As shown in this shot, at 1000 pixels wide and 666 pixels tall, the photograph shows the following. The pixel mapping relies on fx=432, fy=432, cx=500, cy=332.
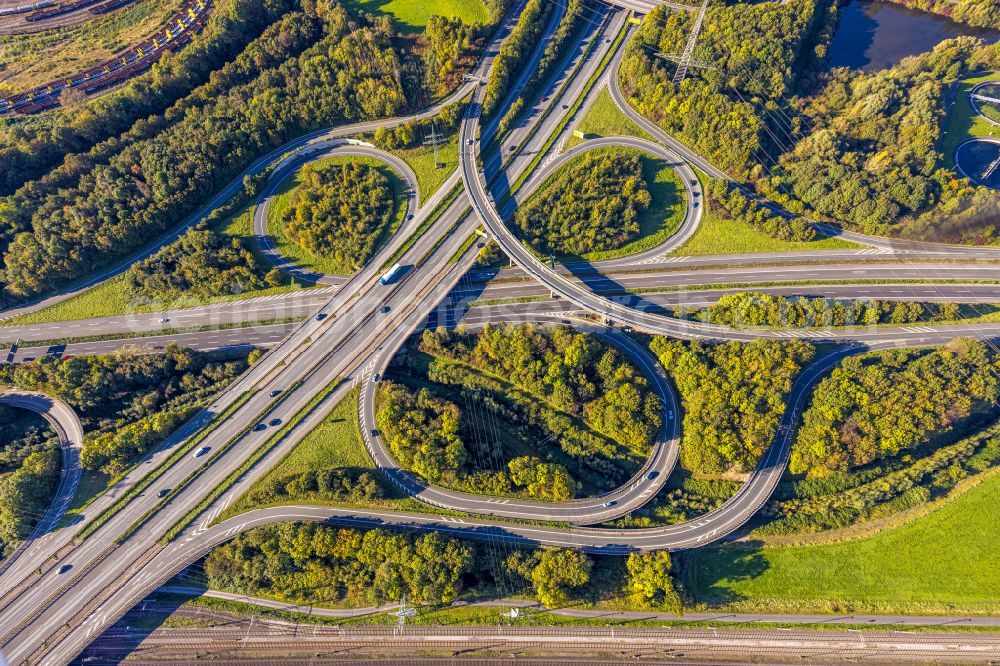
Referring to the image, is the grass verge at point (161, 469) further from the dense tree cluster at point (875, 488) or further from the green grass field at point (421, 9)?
the green grass field at point (421, 9)

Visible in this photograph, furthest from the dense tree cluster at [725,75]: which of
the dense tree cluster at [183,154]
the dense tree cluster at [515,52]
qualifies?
the dense tree cluster at [183,154]

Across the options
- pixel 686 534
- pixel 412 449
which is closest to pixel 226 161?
pixel 412 449

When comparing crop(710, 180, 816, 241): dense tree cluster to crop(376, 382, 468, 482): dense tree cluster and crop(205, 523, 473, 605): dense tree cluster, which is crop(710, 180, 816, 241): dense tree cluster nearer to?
crop(376, 382, 468, 482): dense tree cluster

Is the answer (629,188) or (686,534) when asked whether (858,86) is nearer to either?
(629,188)

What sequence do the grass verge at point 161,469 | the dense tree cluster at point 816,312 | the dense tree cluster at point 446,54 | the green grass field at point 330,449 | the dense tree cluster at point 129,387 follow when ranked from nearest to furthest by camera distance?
the grass verge at point 161,469, the dense tree cluster at point 129,387, the green grass field at point 330,449, the dense tree cluster at point 816,312, the dense tree cluster at point 446,54

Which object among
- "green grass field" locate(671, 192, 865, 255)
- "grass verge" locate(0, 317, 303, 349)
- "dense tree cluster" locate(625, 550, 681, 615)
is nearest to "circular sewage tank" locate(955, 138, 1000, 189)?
"green grass field" locate(671, 192, 865, 255)
